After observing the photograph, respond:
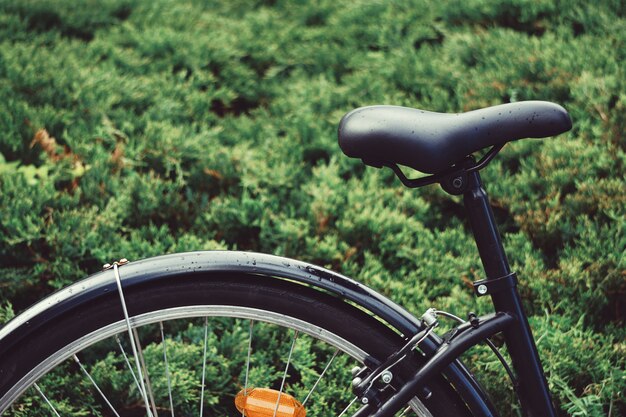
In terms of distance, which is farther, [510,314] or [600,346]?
[600,346]

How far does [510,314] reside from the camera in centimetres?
156

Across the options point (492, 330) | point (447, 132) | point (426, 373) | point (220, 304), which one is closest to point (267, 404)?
point (220, 304)

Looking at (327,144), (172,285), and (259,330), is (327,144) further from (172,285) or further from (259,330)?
(172,285)

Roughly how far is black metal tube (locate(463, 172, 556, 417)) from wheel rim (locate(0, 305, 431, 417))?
28cm

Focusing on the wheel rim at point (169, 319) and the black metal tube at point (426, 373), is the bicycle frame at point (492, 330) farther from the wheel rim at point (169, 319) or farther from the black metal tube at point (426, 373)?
the wheel rim at point (169, 319)

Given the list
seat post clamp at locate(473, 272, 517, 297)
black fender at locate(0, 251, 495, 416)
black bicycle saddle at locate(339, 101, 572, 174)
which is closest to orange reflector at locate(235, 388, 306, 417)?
black fender at locate(0, 251, 495, 416)

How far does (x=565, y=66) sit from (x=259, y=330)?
2372 millimetres

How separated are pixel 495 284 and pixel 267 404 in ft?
2.17

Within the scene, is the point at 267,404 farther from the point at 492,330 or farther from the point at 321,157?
the point at 321,157

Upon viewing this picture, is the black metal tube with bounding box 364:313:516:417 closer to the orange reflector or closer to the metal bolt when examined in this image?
the metal bolt

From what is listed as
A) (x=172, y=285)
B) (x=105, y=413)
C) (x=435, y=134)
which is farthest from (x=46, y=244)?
(x=435, y=134)

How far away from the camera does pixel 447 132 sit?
4.78 feet

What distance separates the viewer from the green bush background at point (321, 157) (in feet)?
8.59

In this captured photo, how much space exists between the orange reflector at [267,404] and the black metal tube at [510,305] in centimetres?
58
